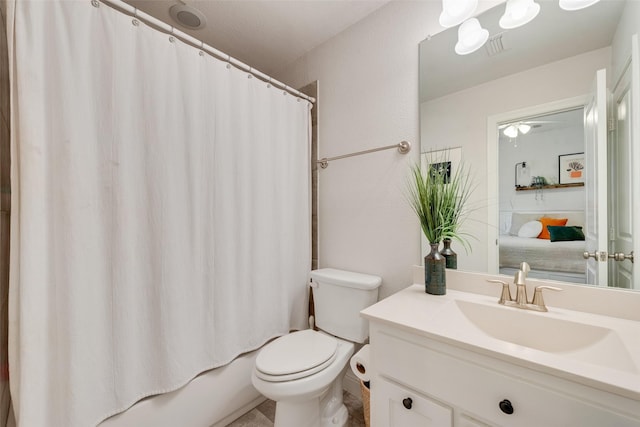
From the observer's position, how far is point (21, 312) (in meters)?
0.80

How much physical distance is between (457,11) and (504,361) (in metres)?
1.32

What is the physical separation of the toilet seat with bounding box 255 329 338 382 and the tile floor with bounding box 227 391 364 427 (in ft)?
1.51

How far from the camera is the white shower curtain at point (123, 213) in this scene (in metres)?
0.83

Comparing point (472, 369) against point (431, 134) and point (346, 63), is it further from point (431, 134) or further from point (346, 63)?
point (346, 63)

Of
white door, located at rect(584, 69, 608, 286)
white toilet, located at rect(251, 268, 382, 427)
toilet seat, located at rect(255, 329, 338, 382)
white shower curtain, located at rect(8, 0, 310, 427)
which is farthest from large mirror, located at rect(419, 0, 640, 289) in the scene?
white shower curtain, located at rect(8, 0, 310, 427)

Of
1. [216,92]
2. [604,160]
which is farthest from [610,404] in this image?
[216,92]

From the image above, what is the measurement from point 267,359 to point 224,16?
6.39 feet

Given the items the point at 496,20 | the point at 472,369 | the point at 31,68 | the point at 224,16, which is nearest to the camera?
the point at 472,369

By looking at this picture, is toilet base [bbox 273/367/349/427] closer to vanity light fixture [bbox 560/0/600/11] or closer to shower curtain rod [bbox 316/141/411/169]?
shower curtain rod [bbox 316/141/411/169]

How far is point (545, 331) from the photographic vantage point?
847mm

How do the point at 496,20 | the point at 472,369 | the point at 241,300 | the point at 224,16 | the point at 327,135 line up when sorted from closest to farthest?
1. the point at 472,369
2. the point at 496,20
3. the point at 241,300
4. the point at 224,16
5. the point at 327,135

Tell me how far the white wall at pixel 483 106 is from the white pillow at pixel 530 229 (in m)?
0.13

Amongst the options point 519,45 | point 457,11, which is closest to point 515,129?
point 519,45

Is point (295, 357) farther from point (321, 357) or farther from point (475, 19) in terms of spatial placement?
point (475, 19)
